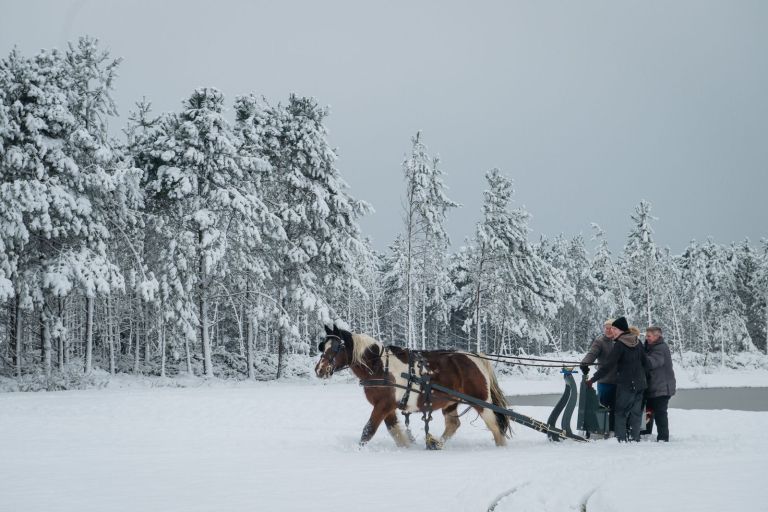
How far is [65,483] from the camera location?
7734 mm

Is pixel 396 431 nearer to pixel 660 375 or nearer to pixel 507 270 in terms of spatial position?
pixel 660 375

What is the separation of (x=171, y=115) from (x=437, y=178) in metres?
13.4

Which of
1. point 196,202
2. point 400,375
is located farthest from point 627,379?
point 196,202

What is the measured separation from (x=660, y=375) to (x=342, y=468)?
6.41 metres

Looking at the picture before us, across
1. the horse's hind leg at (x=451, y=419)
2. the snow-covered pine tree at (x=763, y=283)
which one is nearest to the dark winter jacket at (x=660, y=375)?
the horse's hind leg at (x=451, y=419)

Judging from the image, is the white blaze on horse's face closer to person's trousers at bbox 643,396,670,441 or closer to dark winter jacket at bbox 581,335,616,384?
dark winter jacket at bbox 581,335,616,384

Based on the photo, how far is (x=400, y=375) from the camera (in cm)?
1065

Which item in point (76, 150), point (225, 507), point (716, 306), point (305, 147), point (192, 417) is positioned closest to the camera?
point (225, 507)

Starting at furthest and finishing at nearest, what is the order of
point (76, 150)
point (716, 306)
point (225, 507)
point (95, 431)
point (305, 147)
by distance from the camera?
point (716, 306) → point (305, 147) → point (76, 150) → point (95, 431) → point (225, 507)

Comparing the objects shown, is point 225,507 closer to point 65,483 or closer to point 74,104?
point 65,483

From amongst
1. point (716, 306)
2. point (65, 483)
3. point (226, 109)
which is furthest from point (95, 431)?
point (716, 306)

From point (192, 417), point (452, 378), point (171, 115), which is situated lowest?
point (192, 417)

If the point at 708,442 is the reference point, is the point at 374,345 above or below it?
above

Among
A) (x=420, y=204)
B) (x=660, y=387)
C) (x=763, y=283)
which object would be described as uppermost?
(x=420, y=204)
